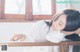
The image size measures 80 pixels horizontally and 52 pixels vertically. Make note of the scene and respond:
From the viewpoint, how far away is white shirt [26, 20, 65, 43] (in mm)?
898

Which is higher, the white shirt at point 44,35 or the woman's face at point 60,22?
the woman's face at point 60,22

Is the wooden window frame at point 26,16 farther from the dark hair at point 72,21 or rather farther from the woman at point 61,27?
the dark hair at point 72,21

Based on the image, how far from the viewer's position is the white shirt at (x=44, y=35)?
90 cm

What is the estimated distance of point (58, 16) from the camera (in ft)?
3.09

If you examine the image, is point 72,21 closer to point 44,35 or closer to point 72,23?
point 72,23

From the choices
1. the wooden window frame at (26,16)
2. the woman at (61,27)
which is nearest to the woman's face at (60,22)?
the woman at (61,27)

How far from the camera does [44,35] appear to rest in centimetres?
100

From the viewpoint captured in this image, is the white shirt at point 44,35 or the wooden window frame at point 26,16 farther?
the wooden window frame at point 26,16

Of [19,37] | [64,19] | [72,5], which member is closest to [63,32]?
[64,19]

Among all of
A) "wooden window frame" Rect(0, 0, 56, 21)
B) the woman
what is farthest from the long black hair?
"wooden window frame" Rect(0, 0, 56, 21)

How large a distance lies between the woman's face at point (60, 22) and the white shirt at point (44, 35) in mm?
30

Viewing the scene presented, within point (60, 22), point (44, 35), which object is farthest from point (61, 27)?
point (44, 35)

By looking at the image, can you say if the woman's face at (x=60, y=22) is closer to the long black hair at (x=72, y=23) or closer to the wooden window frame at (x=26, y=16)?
the long black hair at (x=72, y=23)

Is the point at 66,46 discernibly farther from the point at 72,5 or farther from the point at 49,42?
the point at 72,5
